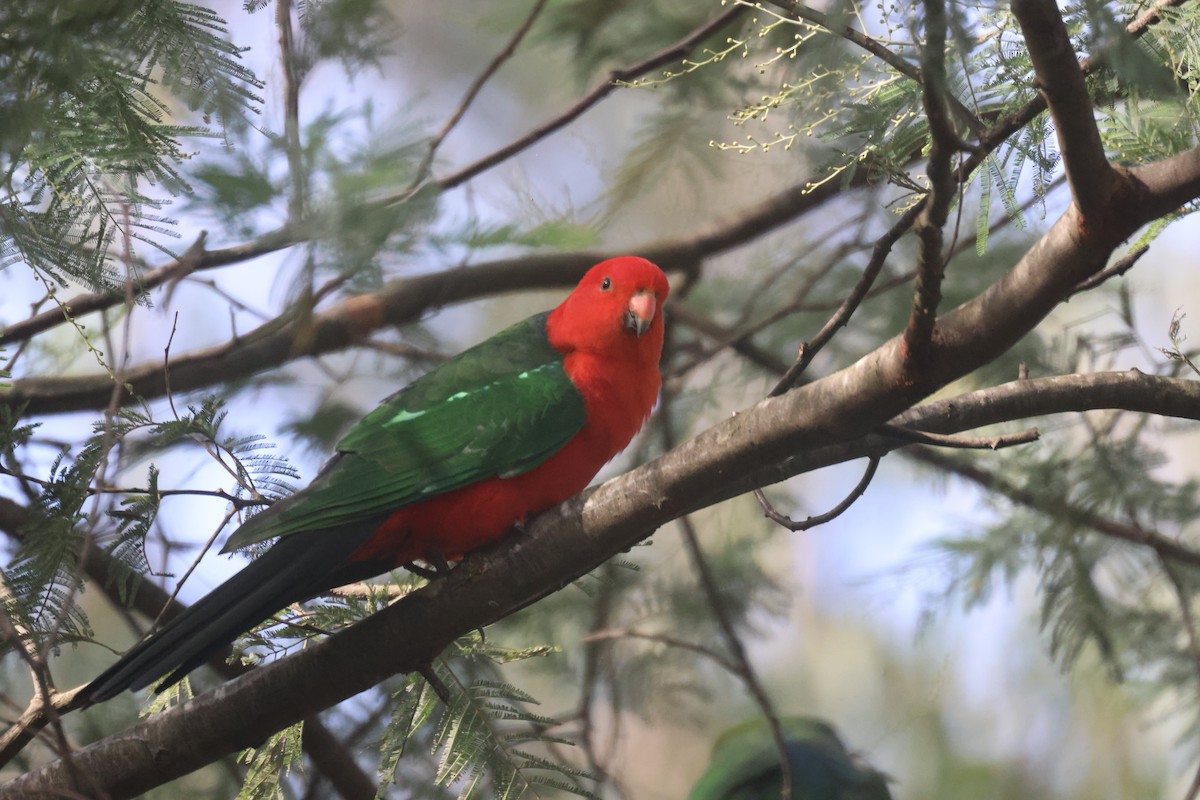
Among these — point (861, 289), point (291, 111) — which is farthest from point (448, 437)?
point (861, 289)

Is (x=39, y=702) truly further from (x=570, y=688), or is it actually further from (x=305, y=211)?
(x=570, y=688)

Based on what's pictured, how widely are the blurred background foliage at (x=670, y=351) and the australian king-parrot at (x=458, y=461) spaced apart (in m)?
0.20

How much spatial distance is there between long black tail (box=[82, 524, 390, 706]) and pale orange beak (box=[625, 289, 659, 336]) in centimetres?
89

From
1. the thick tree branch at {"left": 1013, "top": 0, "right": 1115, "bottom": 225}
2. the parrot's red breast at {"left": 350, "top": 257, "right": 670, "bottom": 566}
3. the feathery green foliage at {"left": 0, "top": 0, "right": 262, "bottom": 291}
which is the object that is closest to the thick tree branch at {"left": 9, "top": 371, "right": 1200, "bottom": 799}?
the parrot's red breast at {"left": 350, "top": 257, "right": 670, "bottom": 566}

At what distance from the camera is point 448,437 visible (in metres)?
2.37

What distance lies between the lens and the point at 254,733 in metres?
1.96

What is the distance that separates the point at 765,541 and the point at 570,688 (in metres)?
1.09

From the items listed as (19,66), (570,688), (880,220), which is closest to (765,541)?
(570,688)

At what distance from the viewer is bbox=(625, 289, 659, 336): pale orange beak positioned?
2.57m

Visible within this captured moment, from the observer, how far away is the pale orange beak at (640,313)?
257 cm

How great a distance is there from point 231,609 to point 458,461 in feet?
2.04

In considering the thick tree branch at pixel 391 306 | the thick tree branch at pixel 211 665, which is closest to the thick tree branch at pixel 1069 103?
the thick tree branch at pixel 391 306

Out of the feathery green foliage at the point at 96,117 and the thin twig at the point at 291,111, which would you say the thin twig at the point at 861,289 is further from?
the feathery green foliage at the point at 96,117

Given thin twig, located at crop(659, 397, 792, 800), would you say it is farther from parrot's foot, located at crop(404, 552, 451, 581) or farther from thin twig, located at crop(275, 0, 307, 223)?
thin twig, located at crop(275, 0, 307, 223)
